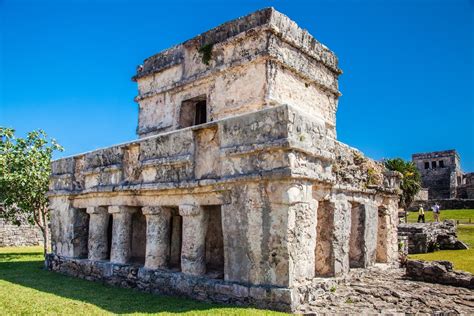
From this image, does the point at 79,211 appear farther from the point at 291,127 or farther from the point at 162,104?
the point at 291,127

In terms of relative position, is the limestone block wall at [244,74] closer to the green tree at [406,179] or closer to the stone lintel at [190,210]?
the stone lintel at [190,210]

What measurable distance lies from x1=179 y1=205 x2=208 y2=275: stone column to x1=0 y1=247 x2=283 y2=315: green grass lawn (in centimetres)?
57

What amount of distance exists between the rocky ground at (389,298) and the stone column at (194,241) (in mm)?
1963

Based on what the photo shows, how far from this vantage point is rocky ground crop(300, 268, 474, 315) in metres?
5.40

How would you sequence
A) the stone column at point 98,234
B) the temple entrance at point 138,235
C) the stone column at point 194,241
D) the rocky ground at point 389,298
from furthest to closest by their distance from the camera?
the temple entrance at point 138,235 < the stone column at point 98,234 < the stone column at point 194,241 < the rocky ground at point 389,298

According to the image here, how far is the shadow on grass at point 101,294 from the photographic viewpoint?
5.69m

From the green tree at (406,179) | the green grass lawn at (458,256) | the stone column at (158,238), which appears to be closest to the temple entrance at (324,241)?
the stone column at (158,238)

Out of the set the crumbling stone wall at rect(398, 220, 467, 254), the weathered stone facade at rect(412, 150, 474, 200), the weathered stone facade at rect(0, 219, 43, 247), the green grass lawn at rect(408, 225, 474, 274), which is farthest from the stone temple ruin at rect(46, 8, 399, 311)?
the weathered stone facade at rect(412, 150, 474, 200)

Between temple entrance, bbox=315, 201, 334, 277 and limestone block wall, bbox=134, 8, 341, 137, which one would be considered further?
limestone block wall, bbox=134, 8, 341, 137

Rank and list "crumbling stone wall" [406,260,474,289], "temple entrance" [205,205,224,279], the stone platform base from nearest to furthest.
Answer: the stone platform base, "crumbling stone wall" [406,260,474,289], "temple entrance" [205,205,224,279]

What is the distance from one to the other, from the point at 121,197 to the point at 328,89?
656 cm

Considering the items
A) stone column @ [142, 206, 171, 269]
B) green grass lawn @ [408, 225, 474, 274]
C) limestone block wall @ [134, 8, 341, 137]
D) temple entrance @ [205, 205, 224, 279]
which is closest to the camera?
stone column @ [142, 206, 171, 269]

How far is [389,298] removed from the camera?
5965 mm

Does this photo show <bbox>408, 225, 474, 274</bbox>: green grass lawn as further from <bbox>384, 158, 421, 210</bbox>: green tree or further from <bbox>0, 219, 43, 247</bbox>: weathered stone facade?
<bbox>0, 219, 43, 247</bbox>: weathered stone facade
